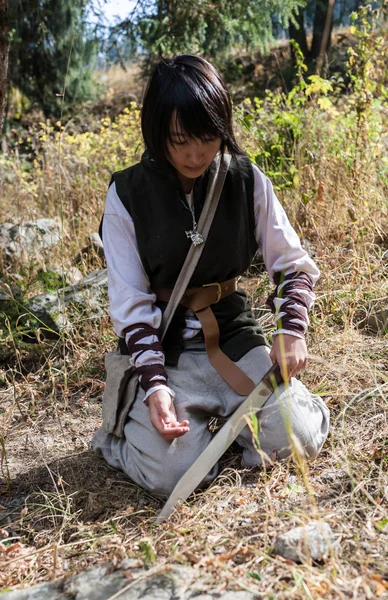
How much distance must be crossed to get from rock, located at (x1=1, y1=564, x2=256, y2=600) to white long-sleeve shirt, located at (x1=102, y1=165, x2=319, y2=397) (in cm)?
74

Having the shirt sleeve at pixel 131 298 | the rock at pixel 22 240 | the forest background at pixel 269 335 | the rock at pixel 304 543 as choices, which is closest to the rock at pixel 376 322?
the forest background at pixel 269 335

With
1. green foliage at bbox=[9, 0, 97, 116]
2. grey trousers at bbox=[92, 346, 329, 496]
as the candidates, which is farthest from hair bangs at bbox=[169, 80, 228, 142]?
green foliage at bbox=[9, 0, 97, 116]

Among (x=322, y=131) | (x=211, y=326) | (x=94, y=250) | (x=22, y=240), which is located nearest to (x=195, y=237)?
(x=211, y=326)

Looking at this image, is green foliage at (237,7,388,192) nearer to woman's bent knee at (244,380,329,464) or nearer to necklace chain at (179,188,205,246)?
necklace chain at (179,188,205,246)

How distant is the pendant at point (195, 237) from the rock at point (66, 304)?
1.14m

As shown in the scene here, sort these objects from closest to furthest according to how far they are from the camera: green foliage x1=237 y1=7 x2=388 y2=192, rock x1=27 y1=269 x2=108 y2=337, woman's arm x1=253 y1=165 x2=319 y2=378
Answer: woman's arm x1=253 y1=165 x2=319 y2=378
rock x1=27 y1=269 x2=108 y2=337
green foliage x1=237 y1=7 x2=388 y2=192

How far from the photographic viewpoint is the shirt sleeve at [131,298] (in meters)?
2.04

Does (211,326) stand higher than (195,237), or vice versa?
(195,237)

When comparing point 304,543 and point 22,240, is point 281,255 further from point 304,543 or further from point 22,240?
point 22,240

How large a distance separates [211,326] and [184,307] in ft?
0.41

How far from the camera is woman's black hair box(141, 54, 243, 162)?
5.98 ft

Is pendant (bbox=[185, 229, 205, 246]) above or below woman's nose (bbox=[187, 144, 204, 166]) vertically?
below

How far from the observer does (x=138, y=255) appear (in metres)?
2.16

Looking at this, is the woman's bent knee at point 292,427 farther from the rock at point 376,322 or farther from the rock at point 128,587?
the rock at point 376,322
